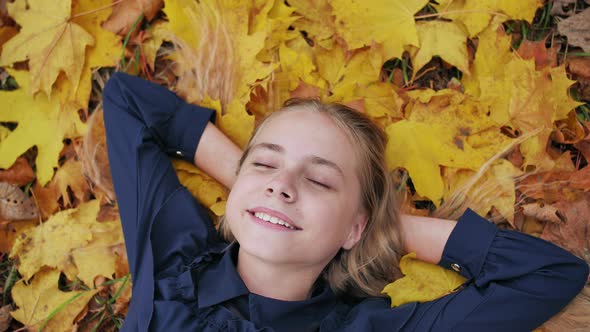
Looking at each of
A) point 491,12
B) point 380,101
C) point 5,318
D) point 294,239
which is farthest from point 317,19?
point 5,318

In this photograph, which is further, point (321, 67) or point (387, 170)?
point (321, 67)

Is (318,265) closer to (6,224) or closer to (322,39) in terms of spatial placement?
(322,39)

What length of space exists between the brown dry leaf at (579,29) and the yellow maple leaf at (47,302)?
2101 millimetres

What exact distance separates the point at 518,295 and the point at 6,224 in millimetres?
1960

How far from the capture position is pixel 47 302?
7.77ft

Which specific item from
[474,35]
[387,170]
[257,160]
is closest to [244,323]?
[257,160]

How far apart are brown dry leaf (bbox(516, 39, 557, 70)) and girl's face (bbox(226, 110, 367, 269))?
84 cm

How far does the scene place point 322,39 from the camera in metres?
2.38

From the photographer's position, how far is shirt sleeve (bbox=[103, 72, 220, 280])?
83.1 inches

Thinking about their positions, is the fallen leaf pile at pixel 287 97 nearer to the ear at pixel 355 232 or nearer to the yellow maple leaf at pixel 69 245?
the yellow maple leaf at pixel 69 245

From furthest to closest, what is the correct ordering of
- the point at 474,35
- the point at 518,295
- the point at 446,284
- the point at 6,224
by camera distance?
1. the point at 6,224
2. the point at 474,35
3. the point at 446,284
4. the point at 518,295

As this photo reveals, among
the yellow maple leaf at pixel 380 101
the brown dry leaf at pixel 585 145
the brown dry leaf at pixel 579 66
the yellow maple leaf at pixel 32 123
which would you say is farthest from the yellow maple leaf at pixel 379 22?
the yellow maple leaf at pixel 32 123

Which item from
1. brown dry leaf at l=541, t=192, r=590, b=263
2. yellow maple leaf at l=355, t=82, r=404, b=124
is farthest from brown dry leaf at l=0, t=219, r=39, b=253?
brown dry leaf at l=541, t=192, r=590, b=263

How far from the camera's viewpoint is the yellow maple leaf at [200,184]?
2.31m
